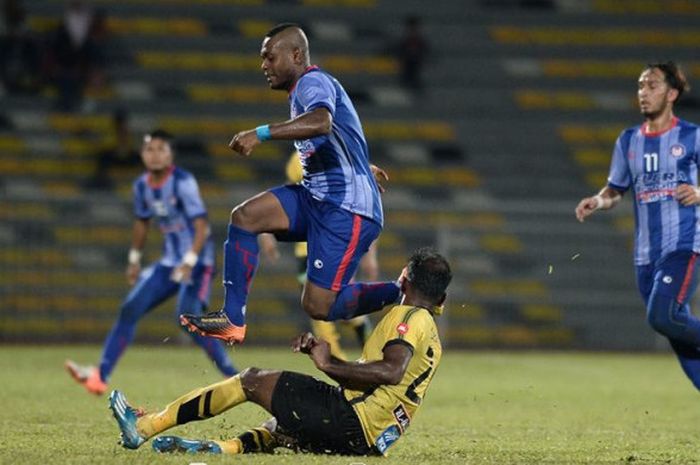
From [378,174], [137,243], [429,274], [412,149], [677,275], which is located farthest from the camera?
[412,149]

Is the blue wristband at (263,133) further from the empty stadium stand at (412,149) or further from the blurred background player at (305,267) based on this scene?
the empty stadium stand at (412,149)

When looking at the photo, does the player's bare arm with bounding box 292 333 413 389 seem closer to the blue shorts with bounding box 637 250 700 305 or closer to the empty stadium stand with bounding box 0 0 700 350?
the blue shorts with bounding box 637 250 700 305

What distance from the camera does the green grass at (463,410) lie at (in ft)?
25.5

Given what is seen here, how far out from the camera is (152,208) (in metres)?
12.7

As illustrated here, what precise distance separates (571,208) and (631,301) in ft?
4.97

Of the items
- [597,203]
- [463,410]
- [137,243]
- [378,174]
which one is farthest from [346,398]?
[137,243]

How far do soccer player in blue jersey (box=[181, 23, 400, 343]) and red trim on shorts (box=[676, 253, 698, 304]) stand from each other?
2219mm

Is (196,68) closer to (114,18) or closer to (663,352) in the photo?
(114,18)

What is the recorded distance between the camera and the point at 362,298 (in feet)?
27.7

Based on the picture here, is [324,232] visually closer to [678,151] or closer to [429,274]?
[429,274]

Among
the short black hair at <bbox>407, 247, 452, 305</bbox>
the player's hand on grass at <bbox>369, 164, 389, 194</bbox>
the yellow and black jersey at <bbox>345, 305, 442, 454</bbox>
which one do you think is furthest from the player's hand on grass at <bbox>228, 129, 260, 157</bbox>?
the player's hand on grass at <bbox>369, 164, 389, 194</bbox>

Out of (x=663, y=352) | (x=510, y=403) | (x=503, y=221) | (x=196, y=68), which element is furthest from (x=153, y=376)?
(x=196, y=68)

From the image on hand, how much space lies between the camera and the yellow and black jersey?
7156 mm

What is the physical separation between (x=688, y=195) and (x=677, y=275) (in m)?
0.61
